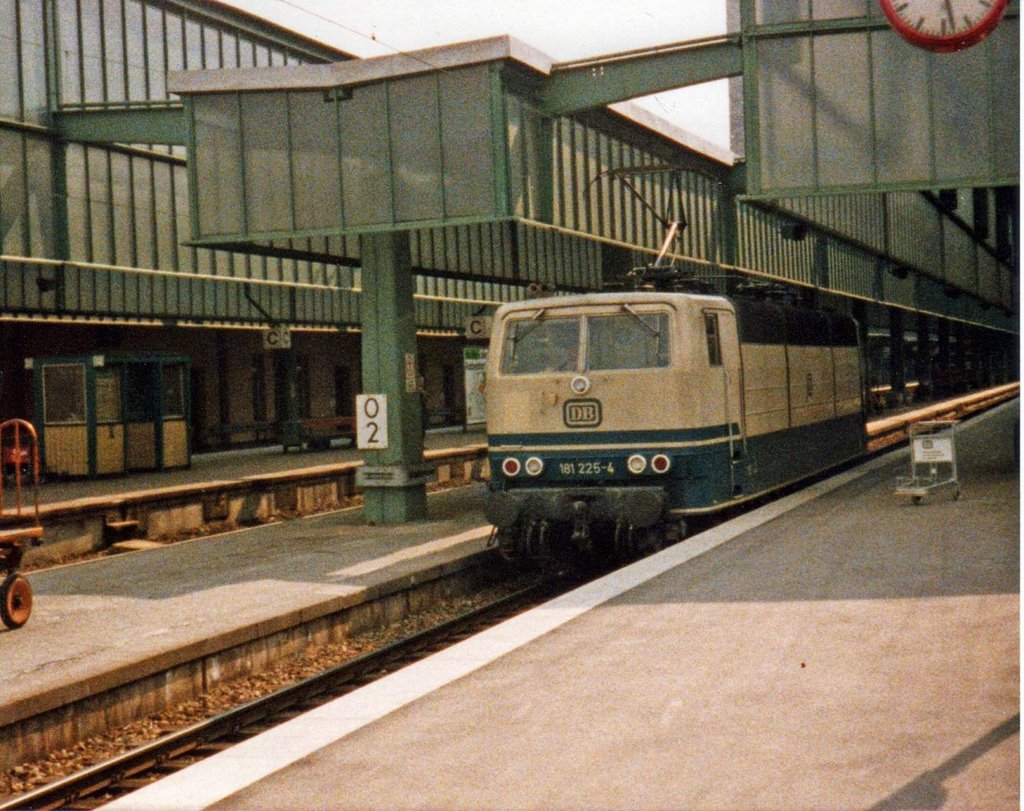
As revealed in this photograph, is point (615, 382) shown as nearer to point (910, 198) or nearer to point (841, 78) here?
point (841, 78)

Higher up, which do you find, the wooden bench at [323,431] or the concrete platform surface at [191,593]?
the wooden bench at [323,431]

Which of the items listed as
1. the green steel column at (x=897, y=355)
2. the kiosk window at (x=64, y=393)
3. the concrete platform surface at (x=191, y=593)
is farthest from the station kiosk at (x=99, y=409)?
the green steel column at (x=897, y=355)

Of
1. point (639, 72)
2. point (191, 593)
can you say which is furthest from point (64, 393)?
point (639, 72)

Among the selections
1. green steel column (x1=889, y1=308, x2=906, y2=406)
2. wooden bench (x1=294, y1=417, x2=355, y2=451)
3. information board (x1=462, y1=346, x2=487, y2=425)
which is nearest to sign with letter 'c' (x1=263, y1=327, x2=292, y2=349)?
wooden bench (x1=294, y1=417, x2=355, y2=451)

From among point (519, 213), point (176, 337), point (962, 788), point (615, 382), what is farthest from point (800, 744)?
point (176, 337)

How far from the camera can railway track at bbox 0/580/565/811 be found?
736 centimetres

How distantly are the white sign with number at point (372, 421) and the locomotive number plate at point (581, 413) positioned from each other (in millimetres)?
3424

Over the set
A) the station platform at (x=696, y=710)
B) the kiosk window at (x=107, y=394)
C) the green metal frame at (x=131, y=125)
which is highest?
the green metal frame at (x=131, y=125)

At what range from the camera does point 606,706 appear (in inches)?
243

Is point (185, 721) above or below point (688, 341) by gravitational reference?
below

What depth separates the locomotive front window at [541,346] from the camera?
1340 cm

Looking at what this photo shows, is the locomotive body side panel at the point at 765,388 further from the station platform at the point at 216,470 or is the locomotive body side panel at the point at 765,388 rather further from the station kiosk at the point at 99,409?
the station kiosk at the point at 99,409

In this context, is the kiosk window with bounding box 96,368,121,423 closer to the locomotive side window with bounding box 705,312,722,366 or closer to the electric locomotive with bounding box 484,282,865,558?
the electric locomotive with bounding box 484,282,865,558

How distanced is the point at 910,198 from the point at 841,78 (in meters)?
26.1
